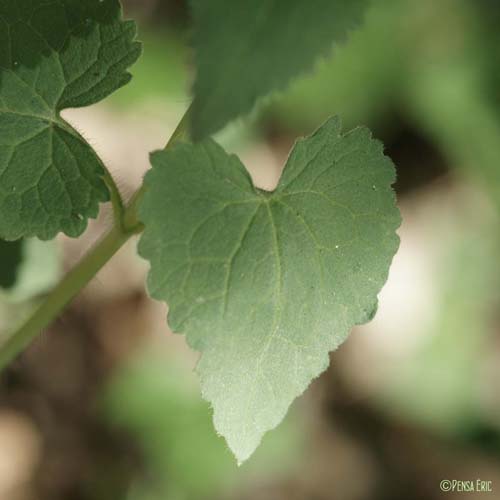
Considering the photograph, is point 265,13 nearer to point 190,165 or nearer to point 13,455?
point 190,165

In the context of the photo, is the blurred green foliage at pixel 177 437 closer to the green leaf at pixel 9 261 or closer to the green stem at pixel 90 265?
the green leaf at pixel 9 261

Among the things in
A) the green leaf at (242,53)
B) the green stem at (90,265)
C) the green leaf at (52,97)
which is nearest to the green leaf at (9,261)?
the green stem at (90,265)

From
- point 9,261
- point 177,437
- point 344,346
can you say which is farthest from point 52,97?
point 344,346

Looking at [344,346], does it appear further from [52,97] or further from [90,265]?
[52,97]

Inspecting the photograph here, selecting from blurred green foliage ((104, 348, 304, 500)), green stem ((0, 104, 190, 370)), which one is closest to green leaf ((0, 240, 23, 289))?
green stem ((0, 104, 190, 370))

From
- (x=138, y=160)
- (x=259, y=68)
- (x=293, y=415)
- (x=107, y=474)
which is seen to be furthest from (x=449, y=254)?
(x=259, y=68)
